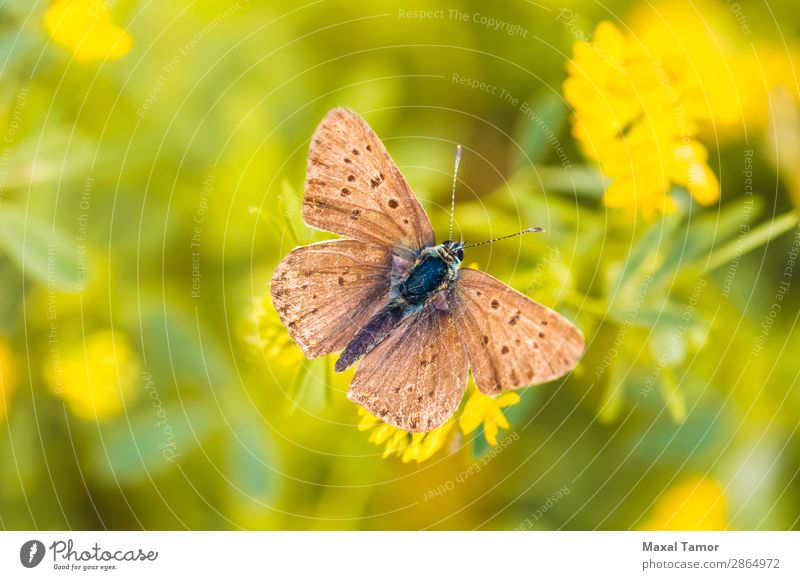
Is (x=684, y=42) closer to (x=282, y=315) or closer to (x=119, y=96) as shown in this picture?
(x=282, y=315)

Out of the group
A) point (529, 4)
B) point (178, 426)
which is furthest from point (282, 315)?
point (529, 4)

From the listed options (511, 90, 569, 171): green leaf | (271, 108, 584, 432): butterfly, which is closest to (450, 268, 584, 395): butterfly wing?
(271, 108, 584, 432): butterfly

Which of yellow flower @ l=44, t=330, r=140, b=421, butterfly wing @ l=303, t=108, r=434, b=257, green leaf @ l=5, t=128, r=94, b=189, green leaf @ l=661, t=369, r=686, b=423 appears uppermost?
green leaf @ l=5, t=128, r=94, b=189

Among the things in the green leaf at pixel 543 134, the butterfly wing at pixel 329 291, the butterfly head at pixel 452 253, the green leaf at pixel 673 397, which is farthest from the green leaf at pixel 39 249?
the green leaf at pixel 673 397

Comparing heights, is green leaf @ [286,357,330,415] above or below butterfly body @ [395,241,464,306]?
below

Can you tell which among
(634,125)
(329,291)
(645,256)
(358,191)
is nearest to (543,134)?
(634,125)

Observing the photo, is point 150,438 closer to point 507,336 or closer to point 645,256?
point 507,336

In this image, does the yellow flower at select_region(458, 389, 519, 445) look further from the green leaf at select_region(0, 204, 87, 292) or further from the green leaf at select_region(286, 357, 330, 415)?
the green leaf at select_region(0, 204, 87, 292)
